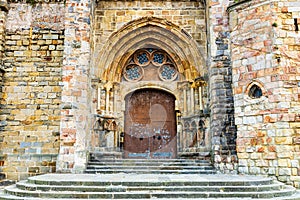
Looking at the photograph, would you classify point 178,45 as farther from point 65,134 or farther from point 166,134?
point 65,134

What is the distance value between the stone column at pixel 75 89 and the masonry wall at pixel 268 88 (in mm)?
3680

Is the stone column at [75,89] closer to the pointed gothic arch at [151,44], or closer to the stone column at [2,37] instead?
the pointed gothic arch at [151,44]

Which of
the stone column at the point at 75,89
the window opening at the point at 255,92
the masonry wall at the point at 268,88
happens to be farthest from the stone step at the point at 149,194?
the window opening at the point at 255,92

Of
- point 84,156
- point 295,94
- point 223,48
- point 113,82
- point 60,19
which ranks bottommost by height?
point 84,156

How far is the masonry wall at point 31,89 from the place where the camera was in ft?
25.2

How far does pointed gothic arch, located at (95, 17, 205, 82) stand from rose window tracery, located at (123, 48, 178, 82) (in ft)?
0.71

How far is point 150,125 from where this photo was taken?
884cm

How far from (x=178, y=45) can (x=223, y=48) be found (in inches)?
64.7

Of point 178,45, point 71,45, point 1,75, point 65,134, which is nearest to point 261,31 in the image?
point 178,45

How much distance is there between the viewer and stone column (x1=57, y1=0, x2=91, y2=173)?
7.10m

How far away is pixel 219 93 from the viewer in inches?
291

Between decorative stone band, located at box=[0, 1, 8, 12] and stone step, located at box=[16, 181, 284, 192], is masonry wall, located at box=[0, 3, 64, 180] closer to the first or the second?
decorative stone band, located at box=[0, 1, 8, 12]

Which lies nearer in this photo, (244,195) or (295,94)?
(244,195)

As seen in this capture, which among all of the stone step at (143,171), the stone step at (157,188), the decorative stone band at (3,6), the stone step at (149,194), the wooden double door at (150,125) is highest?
the decorative stone band at (3,6)
